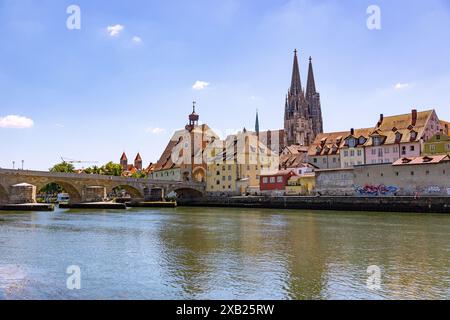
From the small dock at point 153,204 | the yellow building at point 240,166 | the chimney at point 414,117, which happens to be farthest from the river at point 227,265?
the yellow building at point 240,166

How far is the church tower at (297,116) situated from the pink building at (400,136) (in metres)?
57.5

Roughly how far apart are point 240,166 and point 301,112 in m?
50.9

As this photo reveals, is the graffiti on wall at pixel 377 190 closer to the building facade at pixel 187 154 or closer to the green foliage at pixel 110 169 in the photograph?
the building facade at pixel 187 154

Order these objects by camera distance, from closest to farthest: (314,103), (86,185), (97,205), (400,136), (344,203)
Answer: (344,203) < (97,205) < (400,136) < (86,185) < (314,103)

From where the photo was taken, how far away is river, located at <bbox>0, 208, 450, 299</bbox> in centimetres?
1440

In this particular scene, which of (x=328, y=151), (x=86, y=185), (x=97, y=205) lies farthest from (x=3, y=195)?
(x=328, y=151)

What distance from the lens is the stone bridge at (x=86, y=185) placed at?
59.2 m

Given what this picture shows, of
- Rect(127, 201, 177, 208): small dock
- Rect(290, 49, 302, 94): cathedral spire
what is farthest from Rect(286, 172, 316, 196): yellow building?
Rect(290, 49, 302, 94): cathedral spire

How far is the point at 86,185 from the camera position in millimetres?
70062

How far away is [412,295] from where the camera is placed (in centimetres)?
1396

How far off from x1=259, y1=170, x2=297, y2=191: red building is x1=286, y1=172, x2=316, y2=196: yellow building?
951 millimetres

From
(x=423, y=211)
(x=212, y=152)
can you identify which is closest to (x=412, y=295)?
(x=423, y=211)

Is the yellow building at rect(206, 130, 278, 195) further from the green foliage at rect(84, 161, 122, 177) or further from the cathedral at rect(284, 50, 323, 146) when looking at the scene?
the cathedral at rect(284, 50, 323, 146)

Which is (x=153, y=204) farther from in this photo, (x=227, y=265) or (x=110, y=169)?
(x=227, y=265)
